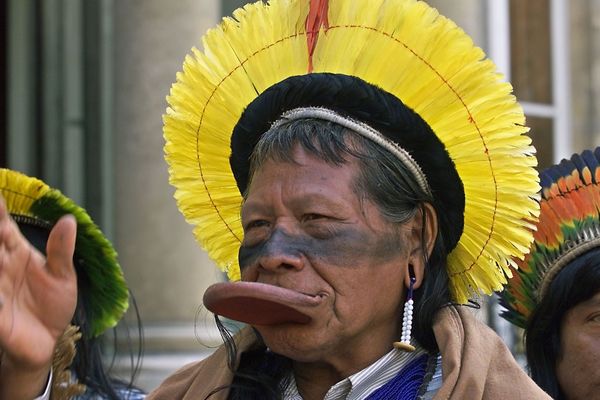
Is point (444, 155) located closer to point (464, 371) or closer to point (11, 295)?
point (464, 371)

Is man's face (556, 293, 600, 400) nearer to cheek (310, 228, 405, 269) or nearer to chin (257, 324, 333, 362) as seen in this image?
cheek (310, 228, 405, 269)

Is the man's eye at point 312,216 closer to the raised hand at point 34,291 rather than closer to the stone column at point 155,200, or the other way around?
the raised hand at point 34,291

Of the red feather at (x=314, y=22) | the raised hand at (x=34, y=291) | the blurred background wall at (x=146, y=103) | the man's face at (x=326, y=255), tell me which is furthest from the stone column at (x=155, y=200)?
the raised hand at (x=34, y=291)

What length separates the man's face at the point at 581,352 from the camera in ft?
9.98

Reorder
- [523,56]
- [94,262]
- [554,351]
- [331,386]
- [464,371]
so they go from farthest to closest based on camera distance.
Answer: [523,56] → [94,262] → [554,351] → [331,386] → [464,371]

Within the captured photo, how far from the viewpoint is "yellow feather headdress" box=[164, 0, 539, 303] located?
254cm

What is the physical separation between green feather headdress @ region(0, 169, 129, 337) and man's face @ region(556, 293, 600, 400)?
1.41 metres

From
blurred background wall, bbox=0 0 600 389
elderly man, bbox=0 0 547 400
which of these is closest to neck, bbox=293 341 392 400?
elderly man, bbox=0 0 547 400

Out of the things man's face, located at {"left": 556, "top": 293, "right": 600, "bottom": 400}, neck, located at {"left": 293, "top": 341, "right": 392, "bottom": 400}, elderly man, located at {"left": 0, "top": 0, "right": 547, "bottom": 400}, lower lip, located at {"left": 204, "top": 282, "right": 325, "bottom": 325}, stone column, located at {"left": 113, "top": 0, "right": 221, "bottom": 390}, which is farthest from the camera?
stone column, located at {"left": 113, "top": 0, "right": 221, "bottom": 390}

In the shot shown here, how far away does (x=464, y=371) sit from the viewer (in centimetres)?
235

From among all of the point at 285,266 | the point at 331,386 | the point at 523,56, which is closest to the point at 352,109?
the point at 285,266

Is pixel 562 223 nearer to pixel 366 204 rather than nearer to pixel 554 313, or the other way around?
pixel 554 313

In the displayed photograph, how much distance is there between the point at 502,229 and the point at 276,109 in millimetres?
558

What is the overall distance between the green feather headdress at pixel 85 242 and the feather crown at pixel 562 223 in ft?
4.19
